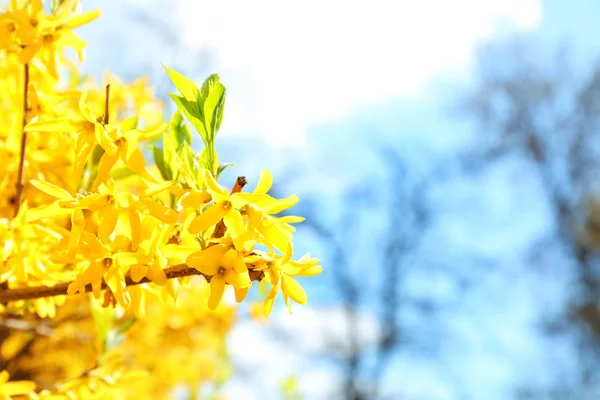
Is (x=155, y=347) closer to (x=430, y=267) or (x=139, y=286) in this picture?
(x=139, y=286)

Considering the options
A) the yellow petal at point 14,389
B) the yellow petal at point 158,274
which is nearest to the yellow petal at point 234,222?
the yellow petal at point 158,274

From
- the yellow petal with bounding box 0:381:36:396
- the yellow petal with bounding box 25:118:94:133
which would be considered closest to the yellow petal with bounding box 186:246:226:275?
the yellow petal with bounding box 25:118:94:133

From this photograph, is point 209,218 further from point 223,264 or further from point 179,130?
point 179,130

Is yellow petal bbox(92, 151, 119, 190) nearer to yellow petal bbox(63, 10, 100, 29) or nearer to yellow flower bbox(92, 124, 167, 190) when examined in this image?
yellow flower bbox(92, 124, 167, 190)

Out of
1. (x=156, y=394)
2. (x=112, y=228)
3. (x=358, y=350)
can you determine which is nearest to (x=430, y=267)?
(x=358, y=350)

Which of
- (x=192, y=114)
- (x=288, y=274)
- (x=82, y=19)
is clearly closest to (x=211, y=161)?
(x=192, y=114)
